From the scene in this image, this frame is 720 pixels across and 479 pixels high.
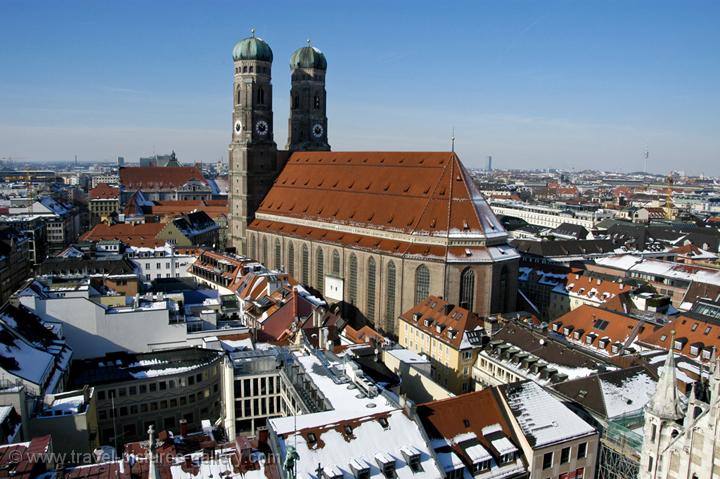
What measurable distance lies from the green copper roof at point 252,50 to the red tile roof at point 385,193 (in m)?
17.2

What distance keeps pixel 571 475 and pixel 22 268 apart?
327 ft

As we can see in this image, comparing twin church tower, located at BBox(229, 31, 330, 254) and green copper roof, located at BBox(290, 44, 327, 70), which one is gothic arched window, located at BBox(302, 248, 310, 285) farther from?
green copper roof, located at BBox(290, 44, 327, 70)

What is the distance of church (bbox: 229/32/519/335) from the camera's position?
232ft

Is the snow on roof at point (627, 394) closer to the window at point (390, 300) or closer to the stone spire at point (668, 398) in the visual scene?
the stone spire at point (668, 398)

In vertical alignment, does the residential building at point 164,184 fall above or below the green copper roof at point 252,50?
below

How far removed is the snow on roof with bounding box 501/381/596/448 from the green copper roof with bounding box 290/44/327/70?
82211 millimetres

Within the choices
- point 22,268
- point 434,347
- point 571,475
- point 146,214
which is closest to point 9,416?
point 571,475

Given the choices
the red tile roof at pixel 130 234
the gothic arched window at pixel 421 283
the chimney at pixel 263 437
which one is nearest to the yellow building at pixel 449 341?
the gothic arched window at pixel 421 283

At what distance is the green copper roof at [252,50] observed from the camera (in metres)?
97.8

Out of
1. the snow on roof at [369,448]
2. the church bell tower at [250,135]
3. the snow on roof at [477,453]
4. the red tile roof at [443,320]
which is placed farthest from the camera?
the church bell tower at [250,135]

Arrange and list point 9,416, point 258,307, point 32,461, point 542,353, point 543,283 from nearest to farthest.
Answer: point 32,461, point 9,416, point 542,353, point 258,307, point 543,283

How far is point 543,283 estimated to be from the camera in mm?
86062

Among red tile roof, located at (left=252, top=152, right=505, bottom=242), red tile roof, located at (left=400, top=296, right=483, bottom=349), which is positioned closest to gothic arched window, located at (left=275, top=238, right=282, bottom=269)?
red tile roof, located at (left=252, top=152, right=505, bottom=242)

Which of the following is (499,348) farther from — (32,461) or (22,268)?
(22,268)
